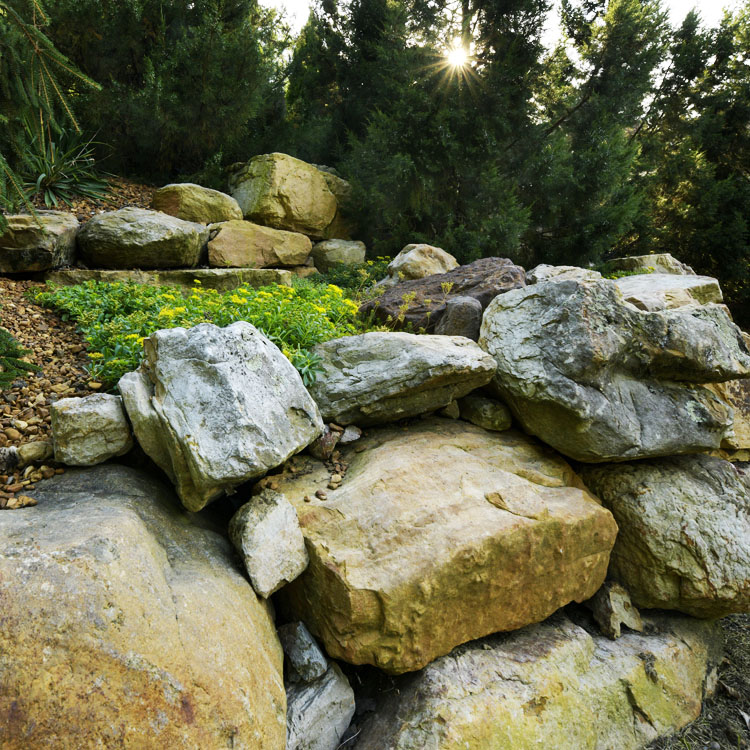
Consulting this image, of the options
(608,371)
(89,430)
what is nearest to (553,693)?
(608,371)

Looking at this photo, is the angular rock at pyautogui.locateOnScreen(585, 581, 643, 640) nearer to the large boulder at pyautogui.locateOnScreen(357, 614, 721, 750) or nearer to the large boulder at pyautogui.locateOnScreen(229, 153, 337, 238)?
the large boulder at pyautogui.locateOnScreen(357, 614, 721, 750)

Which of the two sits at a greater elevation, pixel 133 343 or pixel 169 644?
pixel 133 343

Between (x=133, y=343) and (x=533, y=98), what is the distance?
31.6 ft

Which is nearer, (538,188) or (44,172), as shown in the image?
(44,172)

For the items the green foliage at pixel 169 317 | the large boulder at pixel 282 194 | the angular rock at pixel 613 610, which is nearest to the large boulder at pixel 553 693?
the angular rock at pixel 613 610

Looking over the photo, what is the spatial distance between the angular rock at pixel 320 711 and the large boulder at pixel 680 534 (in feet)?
7.36

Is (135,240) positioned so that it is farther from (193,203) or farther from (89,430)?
(89,430)

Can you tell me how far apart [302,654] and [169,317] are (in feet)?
8.58

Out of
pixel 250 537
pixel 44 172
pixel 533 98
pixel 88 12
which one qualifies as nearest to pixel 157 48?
pixel 88 12

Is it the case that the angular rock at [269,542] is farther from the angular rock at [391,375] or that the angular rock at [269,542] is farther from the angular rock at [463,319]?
the angular rock at [463,319]

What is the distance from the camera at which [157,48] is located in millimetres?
7629

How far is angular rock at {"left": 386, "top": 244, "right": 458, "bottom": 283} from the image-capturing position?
20.8 ft

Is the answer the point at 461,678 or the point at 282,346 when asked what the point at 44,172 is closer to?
the point at 282,346

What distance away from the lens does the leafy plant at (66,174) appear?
6281mm
